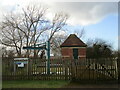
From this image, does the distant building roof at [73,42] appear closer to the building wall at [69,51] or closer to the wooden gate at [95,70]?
the building wall at [69,51]

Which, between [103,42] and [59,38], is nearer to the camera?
[59,38]

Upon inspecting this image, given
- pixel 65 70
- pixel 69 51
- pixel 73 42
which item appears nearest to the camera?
pixel 65 70

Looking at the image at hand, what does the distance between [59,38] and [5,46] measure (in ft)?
38.0

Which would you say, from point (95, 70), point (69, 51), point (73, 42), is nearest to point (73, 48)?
point (69, 51)

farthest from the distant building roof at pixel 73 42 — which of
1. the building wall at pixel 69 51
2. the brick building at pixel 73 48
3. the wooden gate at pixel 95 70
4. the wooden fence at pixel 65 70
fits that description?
the wooden gate at pixel 95 70

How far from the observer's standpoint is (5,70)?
12109 millimetres

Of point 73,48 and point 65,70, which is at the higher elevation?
point 73,48

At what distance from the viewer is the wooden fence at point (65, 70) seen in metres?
11.4

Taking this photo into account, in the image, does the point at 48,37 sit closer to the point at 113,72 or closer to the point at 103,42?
the point at 103,42

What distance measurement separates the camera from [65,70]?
1187cm

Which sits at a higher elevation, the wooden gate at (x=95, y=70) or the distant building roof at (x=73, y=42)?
the distant building roof at (x=73, y=42)

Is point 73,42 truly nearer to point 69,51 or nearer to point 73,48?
point 73,48

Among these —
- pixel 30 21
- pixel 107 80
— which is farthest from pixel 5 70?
pixel 30 21

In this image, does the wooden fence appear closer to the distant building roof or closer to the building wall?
the building wall
